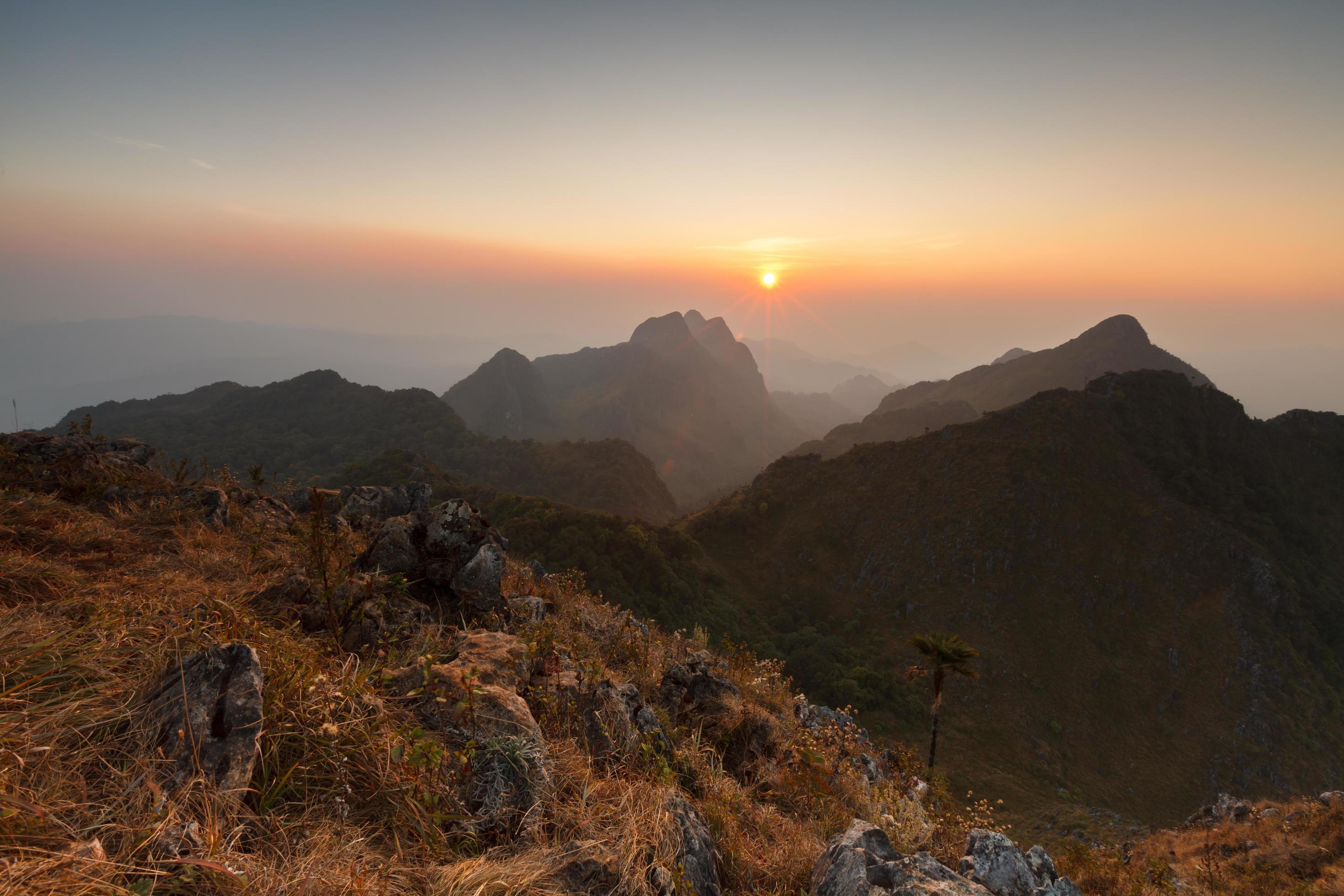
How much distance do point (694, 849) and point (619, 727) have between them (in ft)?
4.92

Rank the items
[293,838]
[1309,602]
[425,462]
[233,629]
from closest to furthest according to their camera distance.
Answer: [293,838] → [233,629] → [1309,602] → [425,462]

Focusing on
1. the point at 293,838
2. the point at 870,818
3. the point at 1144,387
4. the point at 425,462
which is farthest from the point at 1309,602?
the point at 425,462

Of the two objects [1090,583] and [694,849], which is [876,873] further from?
[1090,583]

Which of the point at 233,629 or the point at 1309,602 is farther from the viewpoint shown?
the point at 1309,602

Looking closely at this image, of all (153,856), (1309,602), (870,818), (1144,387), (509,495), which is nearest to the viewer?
(153,856)

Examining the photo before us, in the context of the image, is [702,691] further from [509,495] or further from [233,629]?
[509,495]

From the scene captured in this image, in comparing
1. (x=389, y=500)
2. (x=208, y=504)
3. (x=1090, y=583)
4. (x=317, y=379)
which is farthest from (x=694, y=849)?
(x=317, y=379)

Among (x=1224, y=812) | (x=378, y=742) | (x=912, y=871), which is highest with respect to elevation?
(x=378, y=742)

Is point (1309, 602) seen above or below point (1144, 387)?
below

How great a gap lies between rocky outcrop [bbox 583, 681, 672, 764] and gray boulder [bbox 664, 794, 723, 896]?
85 centimetres

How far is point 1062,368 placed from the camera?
442 feet

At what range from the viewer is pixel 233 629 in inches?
164

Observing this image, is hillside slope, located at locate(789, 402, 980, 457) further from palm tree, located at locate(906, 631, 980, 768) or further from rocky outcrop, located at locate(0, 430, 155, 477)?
rocky outcrop, located at locate(0, 430, 155, 477)

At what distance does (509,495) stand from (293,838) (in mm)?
55311
